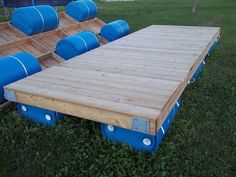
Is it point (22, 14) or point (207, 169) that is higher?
point (22, 14)

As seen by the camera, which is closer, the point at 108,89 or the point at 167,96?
the point at 167,96

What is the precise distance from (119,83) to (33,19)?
11.1 feet

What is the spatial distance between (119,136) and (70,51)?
2861mm

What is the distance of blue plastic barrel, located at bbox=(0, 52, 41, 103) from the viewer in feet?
13.3

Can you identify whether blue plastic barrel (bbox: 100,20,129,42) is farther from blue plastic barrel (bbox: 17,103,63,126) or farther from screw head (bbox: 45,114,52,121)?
screw head (bbox: 45,114,52,121)

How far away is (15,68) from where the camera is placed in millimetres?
4230

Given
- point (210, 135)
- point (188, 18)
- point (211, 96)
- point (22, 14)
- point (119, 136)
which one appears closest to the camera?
point (119, 136)

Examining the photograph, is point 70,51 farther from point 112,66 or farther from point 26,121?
point 26,121

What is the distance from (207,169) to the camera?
3.02 meters

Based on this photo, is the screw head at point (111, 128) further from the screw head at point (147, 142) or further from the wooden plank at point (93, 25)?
the wooden plank at point (93, 25)

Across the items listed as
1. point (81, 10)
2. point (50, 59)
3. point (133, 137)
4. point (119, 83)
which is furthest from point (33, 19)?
point (133, 137)

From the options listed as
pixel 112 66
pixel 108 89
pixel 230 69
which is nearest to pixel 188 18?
pixel 230 69

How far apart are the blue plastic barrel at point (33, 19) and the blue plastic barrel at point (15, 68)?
1850 mm

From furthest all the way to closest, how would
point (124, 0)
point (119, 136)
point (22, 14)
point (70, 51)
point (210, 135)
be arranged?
point (124, 0) → point (22, 14) → point (70, 51) → point (210, 135) → point (119, 136)
